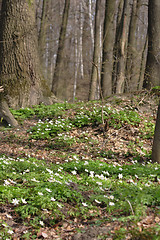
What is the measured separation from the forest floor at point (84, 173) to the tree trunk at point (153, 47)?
0.81 metres

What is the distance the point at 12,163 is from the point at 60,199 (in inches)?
67.8

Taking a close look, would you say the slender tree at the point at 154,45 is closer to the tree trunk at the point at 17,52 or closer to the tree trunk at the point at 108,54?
the tree trunk at the point at 108,54

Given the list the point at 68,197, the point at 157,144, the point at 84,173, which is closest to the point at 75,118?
the point at 157,144

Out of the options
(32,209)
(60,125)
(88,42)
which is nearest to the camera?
(32,209)

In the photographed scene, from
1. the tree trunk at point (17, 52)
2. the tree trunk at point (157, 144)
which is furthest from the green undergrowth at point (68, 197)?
the tree trunk at point (17, 52)

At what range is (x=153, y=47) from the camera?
1005cm

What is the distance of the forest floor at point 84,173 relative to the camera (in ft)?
9.87

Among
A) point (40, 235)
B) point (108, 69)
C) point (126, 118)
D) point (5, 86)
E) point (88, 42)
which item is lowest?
point (40, 235)

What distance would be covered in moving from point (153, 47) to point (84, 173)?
273 inches

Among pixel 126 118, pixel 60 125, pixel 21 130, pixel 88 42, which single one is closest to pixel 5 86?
pixel 21 130

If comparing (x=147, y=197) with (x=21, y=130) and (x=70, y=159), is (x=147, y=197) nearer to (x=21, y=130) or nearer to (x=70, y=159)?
(x=70, y=159)

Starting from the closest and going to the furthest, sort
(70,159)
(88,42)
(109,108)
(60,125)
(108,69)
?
(70,159), (60,125), (109,108), (108,69), (88,42)

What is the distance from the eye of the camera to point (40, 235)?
2973 mm

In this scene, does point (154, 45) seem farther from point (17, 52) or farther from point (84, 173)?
point (84, 173)
